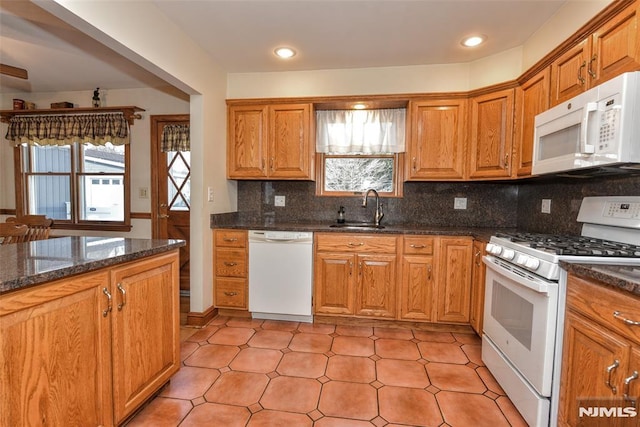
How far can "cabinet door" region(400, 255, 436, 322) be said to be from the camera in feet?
8.66

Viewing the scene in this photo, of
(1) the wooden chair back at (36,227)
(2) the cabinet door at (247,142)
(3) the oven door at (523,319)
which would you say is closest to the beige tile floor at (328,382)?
(3) the oven door at (523,319)

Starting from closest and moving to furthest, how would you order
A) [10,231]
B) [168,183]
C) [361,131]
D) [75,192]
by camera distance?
[10,231], [361,131], [168,183], [75,192]

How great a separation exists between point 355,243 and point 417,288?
0.66 meters

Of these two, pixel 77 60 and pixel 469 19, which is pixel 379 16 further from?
pixel 77 60

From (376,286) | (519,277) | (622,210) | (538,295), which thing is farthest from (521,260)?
(376,286)

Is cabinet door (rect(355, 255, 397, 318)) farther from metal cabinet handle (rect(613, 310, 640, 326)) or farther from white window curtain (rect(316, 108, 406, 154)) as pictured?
metal cabinet handle (rect(613, 310, 640, 326))

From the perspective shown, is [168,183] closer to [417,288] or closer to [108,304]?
[108,304]

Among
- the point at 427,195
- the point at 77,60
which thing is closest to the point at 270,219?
the point at 427,195

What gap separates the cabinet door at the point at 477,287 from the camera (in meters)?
2.40

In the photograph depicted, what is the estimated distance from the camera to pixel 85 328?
124cm

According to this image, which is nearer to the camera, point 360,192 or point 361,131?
point 361,131

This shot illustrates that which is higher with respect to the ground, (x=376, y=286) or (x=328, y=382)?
(x=376, y=286)

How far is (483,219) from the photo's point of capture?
3.07 metres

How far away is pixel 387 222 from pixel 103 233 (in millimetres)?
3393
